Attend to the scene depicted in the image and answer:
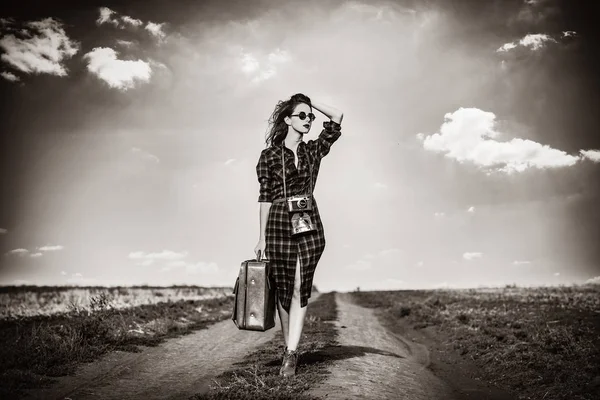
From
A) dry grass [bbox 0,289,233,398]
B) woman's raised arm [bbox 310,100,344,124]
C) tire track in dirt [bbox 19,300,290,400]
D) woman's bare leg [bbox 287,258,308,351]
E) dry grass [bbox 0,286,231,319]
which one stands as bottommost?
dry grass [bbox 0,286,231,319]

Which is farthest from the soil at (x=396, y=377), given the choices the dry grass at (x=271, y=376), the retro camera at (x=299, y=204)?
the retro camera at (x=299, y=204)

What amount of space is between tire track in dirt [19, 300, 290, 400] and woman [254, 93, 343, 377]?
1315 mm

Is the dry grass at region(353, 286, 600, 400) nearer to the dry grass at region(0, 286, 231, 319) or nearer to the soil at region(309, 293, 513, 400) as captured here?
the soil at region(309, 293, 513, 400)

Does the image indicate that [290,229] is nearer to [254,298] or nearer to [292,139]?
[254,298]

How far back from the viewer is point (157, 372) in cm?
621

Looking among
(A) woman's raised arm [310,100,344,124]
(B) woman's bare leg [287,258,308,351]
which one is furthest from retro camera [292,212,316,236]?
(A) woman's raised arm [310,100,344,124]

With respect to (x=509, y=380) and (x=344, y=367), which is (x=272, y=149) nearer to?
(x=344, y=367)

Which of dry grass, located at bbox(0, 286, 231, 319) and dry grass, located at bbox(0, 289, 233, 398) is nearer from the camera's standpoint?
dry grass, located at bbox(0, 289, 233, 398)

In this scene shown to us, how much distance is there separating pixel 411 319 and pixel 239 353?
10.2 metres

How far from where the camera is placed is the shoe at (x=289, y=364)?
5.07 meters

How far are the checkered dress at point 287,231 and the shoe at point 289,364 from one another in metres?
0.51

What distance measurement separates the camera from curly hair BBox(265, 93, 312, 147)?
5.41 metres

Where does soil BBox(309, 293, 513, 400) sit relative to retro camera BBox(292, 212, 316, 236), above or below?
below

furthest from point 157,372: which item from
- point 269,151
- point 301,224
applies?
point 269,151
